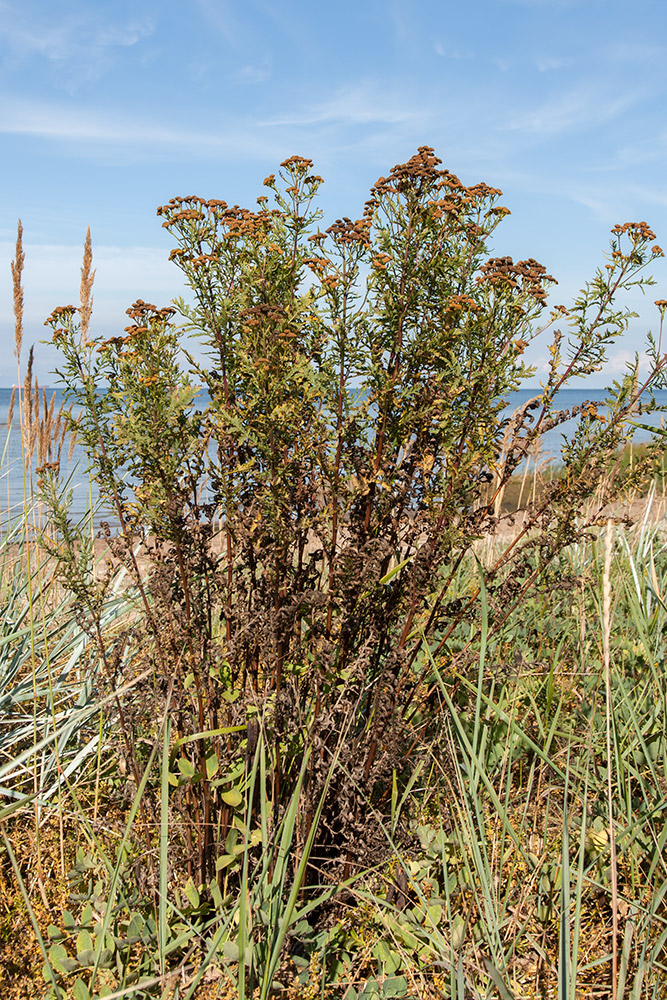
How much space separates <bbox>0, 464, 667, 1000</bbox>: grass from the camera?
1.89m

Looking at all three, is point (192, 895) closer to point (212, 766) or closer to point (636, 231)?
point (212, 766)

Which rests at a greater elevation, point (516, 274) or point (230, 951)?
point (516, 274)

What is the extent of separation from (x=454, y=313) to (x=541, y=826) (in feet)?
6.45

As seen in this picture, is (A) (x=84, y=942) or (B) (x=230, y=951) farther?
(A) (x=84, y=942)

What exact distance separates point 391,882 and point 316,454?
1.41 m

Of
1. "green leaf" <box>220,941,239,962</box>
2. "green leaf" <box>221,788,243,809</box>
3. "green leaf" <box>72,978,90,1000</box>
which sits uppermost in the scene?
"green leaf" <box>221,788,243,809</box>

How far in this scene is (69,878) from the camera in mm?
2432

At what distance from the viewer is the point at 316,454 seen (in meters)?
2.14

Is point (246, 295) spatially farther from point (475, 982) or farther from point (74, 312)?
point (475, 982)

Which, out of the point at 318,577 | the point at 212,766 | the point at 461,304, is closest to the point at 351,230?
the point at 461,304

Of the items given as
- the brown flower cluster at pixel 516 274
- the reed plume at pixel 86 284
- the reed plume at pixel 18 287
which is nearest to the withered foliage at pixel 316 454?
the brown flower cluster at pixel 516 274

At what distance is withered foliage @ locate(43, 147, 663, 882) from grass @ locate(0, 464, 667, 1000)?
124 mm

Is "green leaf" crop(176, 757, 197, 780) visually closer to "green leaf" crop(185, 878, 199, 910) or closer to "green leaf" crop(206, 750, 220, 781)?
"green leaf" crop(206, 750, 220, 781)

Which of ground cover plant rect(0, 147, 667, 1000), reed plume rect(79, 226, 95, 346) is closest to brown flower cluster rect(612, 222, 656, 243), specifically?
ground cover plant rect(0, 147, 667, 1000)
